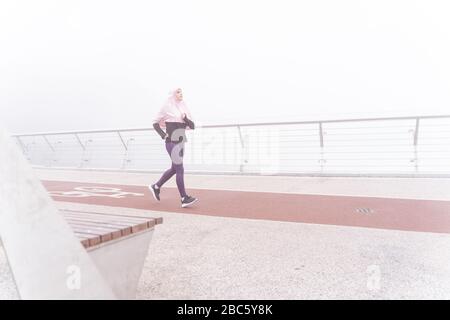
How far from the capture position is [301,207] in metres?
5.05

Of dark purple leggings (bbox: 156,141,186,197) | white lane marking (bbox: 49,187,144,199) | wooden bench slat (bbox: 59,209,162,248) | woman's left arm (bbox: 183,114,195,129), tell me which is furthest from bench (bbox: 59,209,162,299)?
white lane marking (bbox: 49,187,144,199)

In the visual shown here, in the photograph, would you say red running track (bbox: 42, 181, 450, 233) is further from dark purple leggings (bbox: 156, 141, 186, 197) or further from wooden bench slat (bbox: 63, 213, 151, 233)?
wooden bench slat (bbox: 63, 213, 151, 233)

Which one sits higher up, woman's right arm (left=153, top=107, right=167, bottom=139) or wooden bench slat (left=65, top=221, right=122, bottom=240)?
woman's right arm (left=153, top=107, right=167, bottom=139)

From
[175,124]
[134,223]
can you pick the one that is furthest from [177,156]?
[134,223]

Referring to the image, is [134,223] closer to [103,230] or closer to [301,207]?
[103,230]

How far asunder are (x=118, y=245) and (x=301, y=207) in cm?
354

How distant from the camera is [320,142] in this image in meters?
8.64

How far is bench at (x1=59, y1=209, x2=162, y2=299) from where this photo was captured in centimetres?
174

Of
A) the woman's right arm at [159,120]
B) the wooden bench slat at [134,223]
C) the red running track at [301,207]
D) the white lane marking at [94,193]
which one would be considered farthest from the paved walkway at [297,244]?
the woman's right arm at [159,120]

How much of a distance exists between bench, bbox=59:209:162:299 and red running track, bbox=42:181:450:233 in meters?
2.53

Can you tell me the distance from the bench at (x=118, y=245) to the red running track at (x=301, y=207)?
8.29 ft
